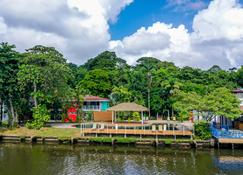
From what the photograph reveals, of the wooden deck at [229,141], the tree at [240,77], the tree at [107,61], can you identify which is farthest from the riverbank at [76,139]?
the tree at [107,61]

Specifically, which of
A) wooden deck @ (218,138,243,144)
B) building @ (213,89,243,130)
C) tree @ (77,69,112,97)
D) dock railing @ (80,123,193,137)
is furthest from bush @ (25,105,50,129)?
building @ (213,89,243,130)

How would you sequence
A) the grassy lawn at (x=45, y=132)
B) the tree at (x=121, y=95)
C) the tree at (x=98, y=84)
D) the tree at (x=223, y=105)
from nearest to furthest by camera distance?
the tree at (x=223, y=105) < the grassy lawn at (x=45, y=132) < the tree at (x=121, y=95) < the tree at (x=98, y=84)

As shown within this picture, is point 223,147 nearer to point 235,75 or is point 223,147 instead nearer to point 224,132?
point 224,132

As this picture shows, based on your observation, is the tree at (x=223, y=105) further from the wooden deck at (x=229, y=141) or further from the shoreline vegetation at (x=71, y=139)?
the shoreline vegetation at (x=71, y=139)

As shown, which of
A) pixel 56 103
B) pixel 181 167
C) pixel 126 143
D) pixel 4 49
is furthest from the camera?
pixel 56 103

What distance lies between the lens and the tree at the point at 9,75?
4200 centimetres

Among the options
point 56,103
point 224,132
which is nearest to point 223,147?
point 224,132

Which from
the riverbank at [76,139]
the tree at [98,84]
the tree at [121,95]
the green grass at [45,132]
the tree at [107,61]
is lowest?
the riverbank at [76,139]

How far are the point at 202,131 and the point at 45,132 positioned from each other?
2110 centimetres

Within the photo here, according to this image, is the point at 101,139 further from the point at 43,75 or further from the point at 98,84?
the point at 98,84

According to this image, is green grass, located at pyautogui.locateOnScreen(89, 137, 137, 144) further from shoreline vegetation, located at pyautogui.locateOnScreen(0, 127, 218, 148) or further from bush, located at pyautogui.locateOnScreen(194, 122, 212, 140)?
bush, located at pyautogui.locateOnScreen(194, 122, 212, 140)

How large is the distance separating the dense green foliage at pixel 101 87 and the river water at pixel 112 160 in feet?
21.4

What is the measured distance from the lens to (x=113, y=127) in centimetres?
3981

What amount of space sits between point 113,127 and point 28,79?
13857 millimetres
